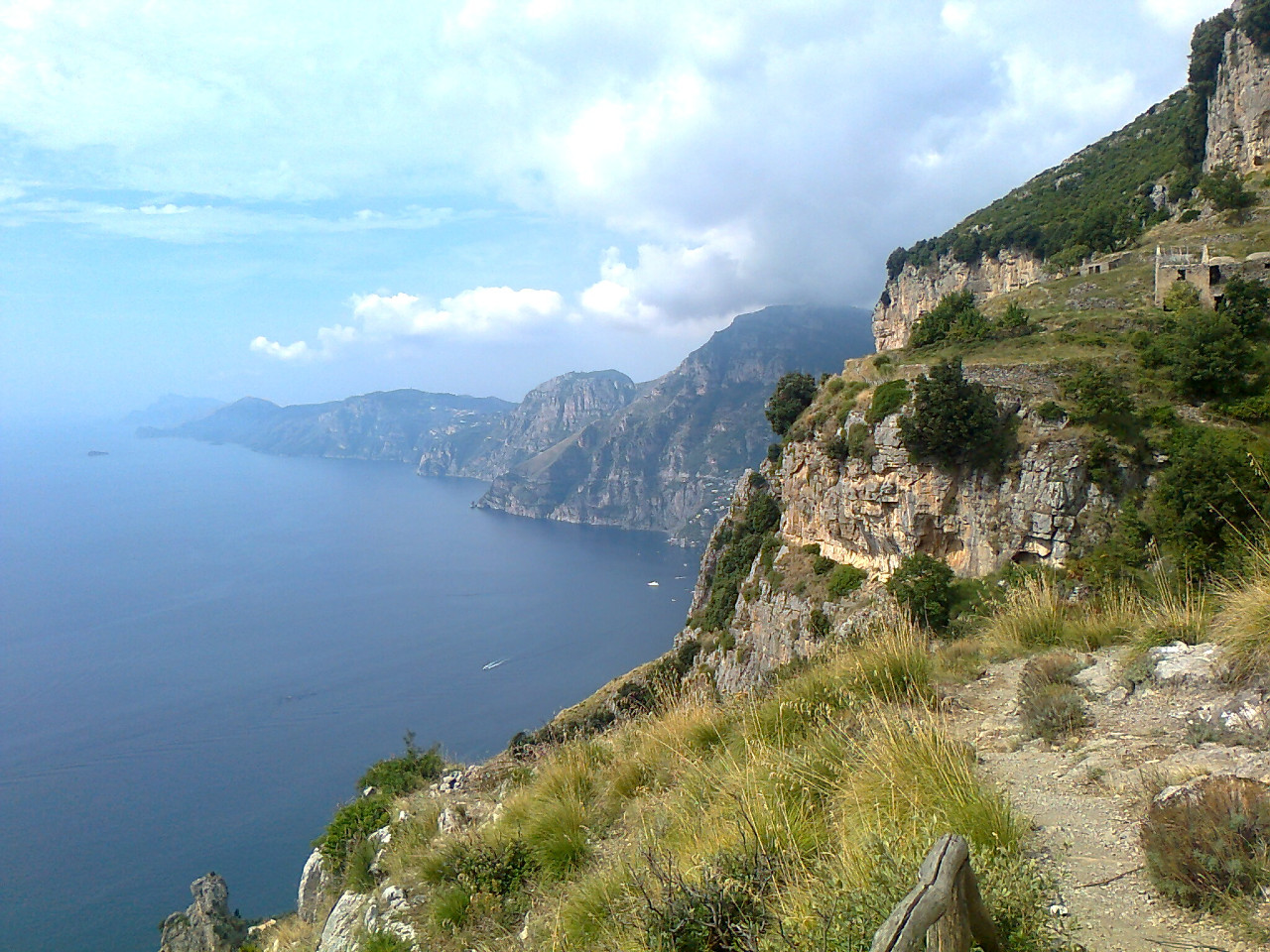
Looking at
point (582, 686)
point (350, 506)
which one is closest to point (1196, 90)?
point (582, 686)

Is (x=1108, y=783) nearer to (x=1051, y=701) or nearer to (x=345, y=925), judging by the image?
(x=1051, y=701)

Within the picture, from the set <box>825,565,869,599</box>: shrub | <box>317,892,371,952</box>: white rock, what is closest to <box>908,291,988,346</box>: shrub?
<box>825,565,869,599</box>: shrub

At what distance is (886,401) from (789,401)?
13654 mm

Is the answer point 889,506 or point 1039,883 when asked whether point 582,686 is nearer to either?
point 889,506

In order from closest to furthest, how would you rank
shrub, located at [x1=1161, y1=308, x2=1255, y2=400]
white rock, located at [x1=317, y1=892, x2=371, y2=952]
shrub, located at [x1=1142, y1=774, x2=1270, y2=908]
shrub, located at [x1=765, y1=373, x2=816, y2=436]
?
shrub, located at [x1=1142, y1=774, x2=1270, y2=908] → white rock, located at [x1=317, y1=892, x2=371, y2=952] → shrub, located at [x1=1161, y1=308, x2=1255, y2=400] → shrub, located at [x1=765, y1=373, x2=816, y2=436]

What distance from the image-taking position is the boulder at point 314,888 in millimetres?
8562

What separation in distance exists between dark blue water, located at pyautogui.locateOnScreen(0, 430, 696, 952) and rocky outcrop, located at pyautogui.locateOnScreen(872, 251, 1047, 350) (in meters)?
45.7

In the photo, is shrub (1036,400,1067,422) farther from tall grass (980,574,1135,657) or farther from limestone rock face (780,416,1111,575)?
tall grass (980,574,1135,657)

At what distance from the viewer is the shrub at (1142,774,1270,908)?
253 centimetres

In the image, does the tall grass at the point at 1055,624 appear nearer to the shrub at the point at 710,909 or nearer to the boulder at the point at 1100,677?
the boulder at the point at 1100,677

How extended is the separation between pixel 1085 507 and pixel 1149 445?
2.50 m

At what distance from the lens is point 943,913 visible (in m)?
1.86

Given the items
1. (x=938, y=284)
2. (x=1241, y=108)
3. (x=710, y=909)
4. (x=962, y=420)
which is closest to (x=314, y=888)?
(x=710, y=909)

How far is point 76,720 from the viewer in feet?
212
